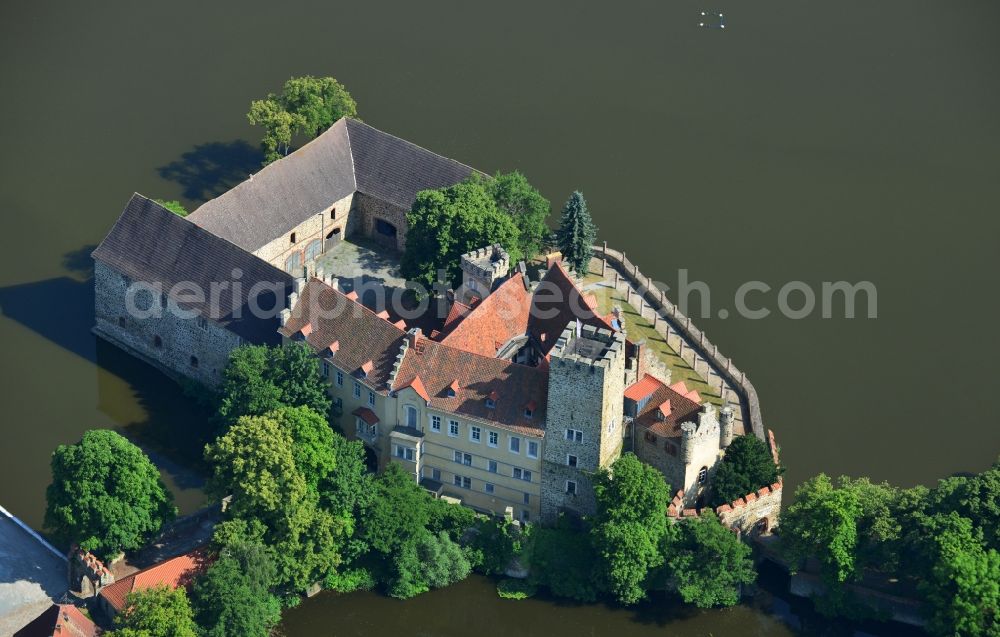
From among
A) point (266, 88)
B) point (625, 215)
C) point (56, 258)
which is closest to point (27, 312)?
point (56, 258)

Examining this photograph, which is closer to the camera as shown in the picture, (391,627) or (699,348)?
(391,627)

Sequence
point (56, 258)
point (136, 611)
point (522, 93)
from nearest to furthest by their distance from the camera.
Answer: point (136, 611), point (56, 258), point (522, 93)

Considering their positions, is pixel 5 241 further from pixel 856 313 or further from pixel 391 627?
pixel 856 313

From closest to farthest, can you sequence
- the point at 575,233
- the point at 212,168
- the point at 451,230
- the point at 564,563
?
the point at 564,563 → the point at 451,230 → the point at 575,233 → the point at 212,168

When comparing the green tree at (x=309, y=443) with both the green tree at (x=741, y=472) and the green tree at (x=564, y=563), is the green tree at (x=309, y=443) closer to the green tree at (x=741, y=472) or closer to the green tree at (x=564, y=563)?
the green tree at (x=564, y=563)

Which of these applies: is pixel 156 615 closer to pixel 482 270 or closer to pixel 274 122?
pixel 482 270

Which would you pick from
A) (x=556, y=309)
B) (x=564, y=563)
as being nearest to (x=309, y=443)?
(x=564, y=563)
